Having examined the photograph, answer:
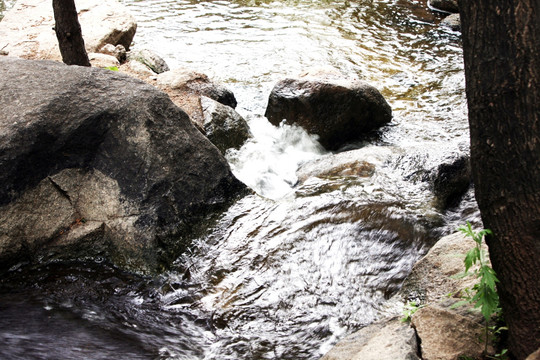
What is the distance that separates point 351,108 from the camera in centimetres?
758

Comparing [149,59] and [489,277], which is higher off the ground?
[489,277]

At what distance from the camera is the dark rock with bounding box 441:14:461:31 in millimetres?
12006

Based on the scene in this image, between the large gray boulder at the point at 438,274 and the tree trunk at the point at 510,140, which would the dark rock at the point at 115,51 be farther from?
the tree trunk at the point at 510,140

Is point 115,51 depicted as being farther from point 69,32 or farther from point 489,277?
point 489,277

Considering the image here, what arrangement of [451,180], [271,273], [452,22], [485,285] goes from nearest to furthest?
1. [485,285]
2. [271,273]
3. [451,180]
4. [452,22]

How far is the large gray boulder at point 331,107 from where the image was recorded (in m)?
7.55

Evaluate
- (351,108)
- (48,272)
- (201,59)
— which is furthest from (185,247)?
(201,59)

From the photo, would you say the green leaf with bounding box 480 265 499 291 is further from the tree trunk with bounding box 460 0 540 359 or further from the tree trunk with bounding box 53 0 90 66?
the tree trunk with bounding box 53 0 90 66

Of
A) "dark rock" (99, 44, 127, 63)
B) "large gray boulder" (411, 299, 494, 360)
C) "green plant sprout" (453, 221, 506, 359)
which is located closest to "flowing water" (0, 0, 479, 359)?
"large gray boulder" (411, 299, 494, 360)

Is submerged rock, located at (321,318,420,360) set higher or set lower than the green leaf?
lower

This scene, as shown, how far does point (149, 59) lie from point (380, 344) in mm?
7889

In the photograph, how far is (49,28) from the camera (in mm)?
9969

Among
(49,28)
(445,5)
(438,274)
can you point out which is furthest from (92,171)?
(445,5)

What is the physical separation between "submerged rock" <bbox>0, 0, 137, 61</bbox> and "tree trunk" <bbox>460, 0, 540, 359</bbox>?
7939 mm
